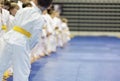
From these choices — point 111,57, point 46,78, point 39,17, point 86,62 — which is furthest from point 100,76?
point 111,57

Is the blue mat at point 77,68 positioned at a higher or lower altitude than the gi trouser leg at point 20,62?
lower

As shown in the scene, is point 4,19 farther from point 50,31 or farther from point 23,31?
point 50,31

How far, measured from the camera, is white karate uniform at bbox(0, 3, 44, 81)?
507cm

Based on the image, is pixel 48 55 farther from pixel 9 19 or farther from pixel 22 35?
pixel 22 35

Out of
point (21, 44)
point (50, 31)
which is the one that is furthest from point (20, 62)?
point (50, 31)

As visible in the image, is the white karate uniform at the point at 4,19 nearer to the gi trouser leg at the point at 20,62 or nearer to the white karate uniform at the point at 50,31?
the gi trouser leg at the point at 20,62

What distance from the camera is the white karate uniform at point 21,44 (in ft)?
16.6

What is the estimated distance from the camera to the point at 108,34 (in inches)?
789

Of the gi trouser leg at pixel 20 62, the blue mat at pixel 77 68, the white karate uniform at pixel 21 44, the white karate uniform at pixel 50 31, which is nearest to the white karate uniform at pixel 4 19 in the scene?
the blue mat at pixel 77 68

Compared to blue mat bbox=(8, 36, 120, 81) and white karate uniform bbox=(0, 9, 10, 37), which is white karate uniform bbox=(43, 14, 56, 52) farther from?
white karate uniform bbox=(0, 9, 10, 37)

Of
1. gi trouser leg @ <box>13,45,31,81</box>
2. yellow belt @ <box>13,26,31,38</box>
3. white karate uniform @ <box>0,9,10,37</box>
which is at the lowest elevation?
gi trouser leg @ <box>13,45,31,81</box>

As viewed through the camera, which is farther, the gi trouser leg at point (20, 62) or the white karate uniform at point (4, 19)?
the white karate uniform at point (4, 19)

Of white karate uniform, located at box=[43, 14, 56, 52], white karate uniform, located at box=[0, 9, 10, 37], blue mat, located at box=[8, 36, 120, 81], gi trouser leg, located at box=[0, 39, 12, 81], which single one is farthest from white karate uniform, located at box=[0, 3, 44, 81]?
white karate uniform, located at box=[43, 14, 56, 52]

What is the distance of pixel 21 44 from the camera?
5.07m
